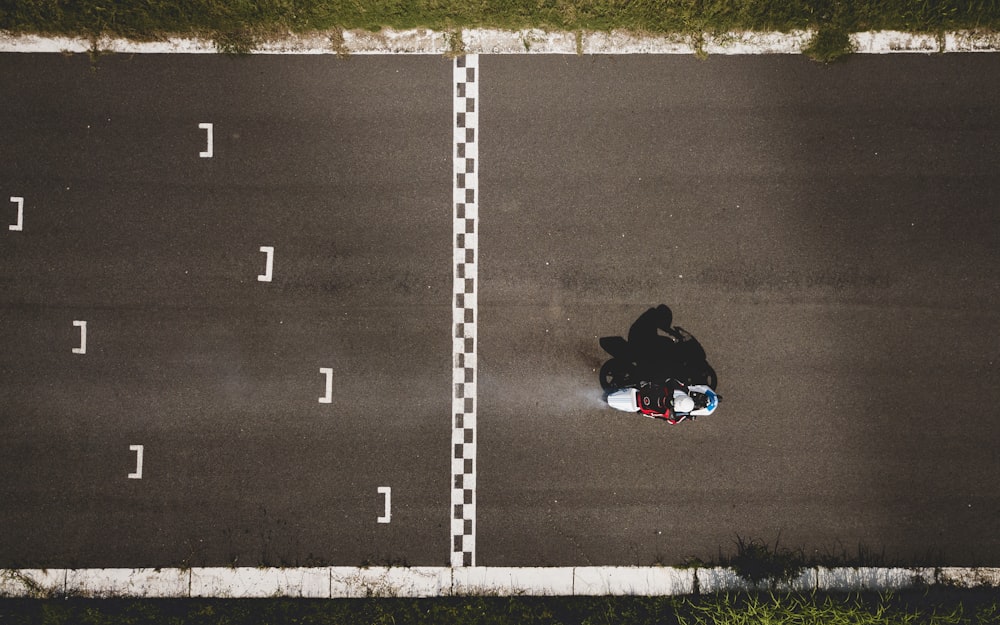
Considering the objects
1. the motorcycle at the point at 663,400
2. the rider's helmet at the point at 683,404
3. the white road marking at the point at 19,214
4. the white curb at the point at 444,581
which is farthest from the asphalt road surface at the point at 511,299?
the rider's helmet at the point at 683,404

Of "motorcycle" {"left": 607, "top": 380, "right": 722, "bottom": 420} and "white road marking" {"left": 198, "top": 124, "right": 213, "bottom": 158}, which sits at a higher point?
"white road marking" {"left": 198, "top": 124, "right": 213, "bottom": 158}

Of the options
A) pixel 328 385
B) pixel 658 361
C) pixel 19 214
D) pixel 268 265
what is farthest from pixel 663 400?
pixel 19 214

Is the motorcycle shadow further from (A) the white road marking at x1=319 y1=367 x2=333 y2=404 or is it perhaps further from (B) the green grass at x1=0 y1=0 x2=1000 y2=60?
(B) the green grass at x1=0 y1=0 x2=1000 y2=60

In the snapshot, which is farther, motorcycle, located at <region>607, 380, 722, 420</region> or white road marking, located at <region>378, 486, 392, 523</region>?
white road marking, located at <region>378, 486, 392, 523</region>

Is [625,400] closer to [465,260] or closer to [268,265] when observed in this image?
[465,260]

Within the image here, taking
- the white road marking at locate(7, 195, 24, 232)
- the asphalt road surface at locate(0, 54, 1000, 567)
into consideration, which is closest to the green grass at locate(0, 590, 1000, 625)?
the asphalt road surface at locate(0, 54, 1000, 567)

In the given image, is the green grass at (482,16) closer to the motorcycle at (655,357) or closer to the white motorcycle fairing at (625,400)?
the motorcycle at (655,357)
